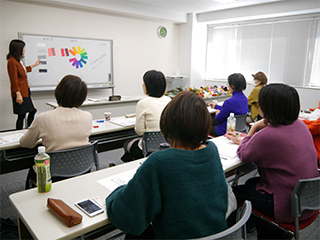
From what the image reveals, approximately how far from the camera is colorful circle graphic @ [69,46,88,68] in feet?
17.7

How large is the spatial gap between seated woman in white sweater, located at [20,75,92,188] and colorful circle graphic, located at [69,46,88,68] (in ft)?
12.8

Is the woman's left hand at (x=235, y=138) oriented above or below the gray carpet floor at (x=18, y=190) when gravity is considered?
above

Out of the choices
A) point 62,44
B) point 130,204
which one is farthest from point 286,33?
point 130,204

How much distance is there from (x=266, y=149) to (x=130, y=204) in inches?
36.7

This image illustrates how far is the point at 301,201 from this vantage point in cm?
141

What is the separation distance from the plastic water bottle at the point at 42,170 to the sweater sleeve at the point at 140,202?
1.71ft

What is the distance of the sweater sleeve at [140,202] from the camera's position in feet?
2.93

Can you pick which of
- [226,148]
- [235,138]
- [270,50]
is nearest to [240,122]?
[235,138]

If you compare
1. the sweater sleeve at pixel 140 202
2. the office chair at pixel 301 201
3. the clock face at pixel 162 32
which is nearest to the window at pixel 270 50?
the clock face at pixel 162 32

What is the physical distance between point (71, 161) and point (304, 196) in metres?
1.48

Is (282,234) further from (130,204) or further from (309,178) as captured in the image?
(130,204)

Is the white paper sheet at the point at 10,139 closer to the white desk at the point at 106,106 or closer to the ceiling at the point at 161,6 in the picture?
the white desk at the point at 106,106

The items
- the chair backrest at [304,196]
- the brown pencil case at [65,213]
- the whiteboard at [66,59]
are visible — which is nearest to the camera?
the brown pencil case at [65,213]

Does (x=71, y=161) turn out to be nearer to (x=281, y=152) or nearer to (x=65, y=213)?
(x=65, y=213)
